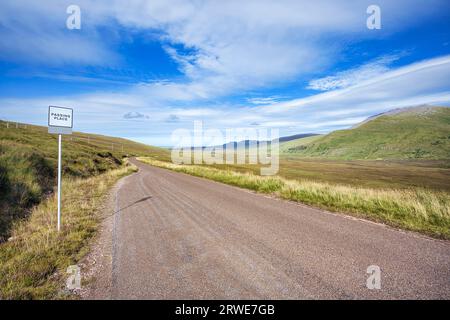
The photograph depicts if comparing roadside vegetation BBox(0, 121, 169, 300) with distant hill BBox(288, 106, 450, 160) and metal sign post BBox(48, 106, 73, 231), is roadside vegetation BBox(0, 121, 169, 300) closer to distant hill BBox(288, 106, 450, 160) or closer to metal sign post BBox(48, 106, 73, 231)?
metal sign post BBox(48, 106, 73, 231)

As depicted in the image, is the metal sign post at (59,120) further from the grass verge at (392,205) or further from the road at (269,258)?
the grass verge at (392,205)

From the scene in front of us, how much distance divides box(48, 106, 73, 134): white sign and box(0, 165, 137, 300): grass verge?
9.30ft

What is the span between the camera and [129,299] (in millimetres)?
3248

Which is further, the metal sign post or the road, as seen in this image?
the metal sign post

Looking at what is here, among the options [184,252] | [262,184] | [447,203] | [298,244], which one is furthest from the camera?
[262,184]

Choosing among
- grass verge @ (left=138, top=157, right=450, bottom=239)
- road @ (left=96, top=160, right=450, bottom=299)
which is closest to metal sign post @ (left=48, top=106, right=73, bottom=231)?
road @ (left=96, top=160, right=450, bottom=299)

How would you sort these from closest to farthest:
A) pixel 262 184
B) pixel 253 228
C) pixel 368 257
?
1. pixel 368 257
2. pixel 253 228
3. pixel 262 184

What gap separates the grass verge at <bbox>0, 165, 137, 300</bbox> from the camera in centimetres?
348

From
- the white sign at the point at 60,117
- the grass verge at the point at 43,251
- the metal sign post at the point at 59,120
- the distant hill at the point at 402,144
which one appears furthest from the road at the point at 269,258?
the distant hill at the point at 402,144

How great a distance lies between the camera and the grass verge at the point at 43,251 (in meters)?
3.48
